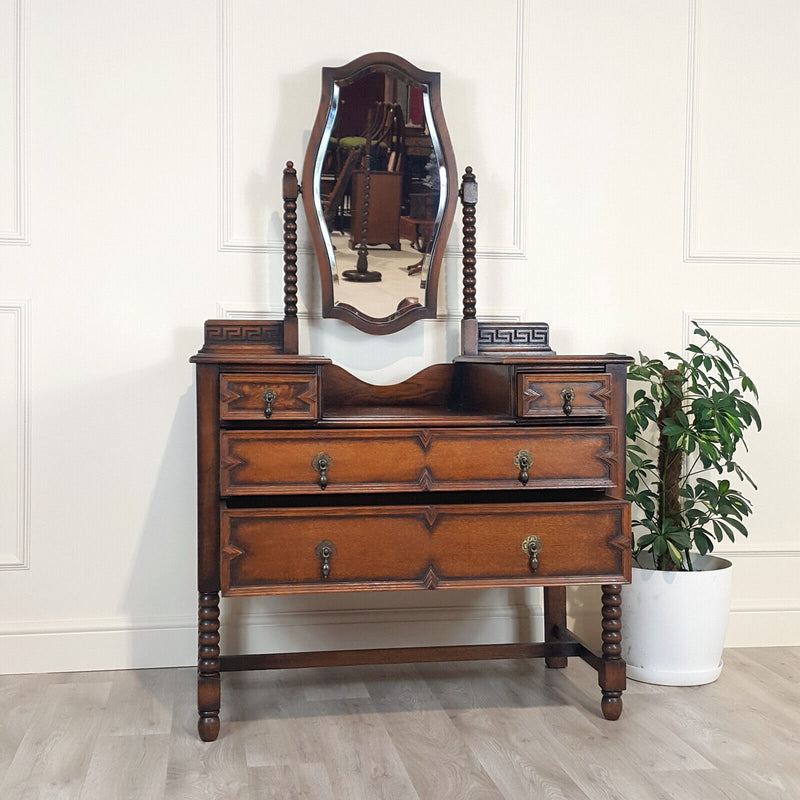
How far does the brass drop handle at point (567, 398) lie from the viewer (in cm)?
226

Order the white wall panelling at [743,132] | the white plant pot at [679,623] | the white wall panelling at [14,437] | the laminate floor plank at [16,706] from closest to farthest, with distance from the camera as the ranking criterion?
the laminate floor plank at [16,706]
the white plant pot at [679,623]
the white wall panelling at [14,437]
the white wall panelling at [743,132]

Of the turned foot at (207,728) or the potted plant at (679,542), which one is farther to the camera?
the potted plant at (679,542)

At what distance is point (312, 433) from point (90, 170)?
1094 mm

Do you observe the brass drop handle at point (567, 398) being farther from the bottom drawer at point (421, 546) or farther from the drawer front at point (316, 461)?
the drawer front at point (316, 461)

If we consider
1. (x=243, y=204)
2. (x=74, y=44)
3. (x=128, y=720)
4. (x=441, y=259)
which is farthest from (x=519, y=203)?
(x=128, y=720)

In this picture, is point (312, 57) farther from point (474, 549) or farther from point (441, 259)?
point (474, 549)

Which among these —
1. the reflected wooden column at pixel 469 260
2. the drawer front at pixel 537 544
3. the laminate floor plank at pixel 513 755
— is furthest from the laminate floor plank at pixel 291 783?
the reflected wooden column at pixel 469 260

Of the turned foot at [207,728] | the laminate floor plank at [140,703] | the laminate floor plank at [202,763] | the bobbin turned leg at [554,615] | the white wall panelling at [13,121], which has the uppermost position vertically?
the white wall panelling at [13,121]

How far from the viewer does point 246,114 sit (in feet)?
8.86

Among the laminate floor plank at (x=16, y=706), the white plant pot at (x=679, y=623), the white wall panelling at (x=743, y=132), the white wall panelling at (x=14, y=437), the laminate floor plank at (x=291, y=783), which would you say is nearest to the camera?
the laminate floor plank at (x=291, y=783)

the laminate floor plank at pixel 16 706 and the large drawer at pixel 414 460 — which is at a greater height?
the large drawer at pixel 414 460

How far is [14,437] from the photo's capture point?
8.70ft

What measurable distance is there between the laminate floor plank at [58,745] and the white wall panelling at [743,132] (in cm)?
213

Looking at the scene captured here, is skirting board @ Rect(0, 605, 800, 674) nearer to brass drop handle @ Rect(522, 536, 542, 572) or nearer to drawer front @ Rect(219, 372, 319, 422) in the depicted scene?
brass drop handle @ Rect(522, 536, 542, 572)
